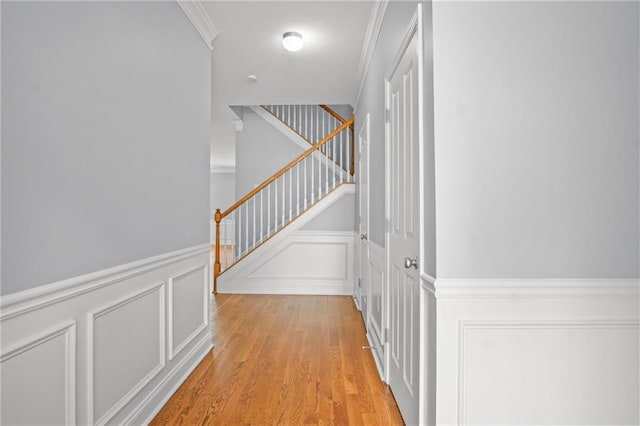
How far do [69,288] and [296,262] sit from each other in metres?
3.94

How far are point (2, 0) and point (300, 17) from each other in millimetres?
2098

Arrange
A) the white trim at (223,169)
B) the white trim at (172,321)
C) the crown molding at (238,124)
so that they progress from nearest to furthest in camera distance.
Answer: the white trim at (172,321) < the crown molding at (238,124) < the white trim at (223,169)

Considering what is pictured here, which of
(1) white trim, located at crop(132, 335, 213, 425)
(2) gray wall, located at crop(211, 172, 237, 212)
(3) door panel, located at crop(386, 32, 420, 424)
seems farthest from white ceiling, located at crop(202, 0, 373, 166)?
(2) gray wall, located at crop(211, 172, 237, 212)

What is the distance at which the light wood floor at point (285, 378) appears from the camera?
211 cm

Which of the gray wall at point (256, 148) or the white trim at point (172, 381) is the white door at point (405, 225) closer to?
the white trim at point (172, 381)

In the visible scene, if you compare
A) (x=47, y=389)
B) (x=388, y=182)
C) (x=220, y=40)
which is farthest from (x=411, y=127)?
(x=220, y=40)

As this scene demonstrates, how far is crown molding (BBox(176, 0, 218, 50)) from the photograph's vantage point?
256 cm

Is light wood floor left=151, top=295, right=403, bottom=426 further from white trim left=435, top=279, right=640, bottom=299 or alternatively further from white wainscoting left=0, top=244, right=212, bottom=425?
white trim left=435, top=279, right=640, bottom=299

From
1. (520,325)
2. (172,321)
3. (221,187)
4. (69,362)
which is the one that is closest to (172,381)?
(172,321)

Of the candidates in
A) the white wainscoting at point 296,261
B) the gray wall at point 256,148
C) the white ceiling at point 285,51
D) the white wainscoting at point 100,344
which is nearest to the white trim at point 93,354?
the white wainscoting at point 100,344

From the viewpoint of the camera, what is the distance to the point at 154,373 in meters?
2.15

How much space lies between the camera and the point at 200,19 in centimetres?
279

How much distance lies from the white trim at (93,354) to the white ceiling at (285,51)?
201cm

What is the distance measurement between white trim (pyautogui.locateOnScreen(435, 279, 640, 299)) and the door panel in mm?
277
